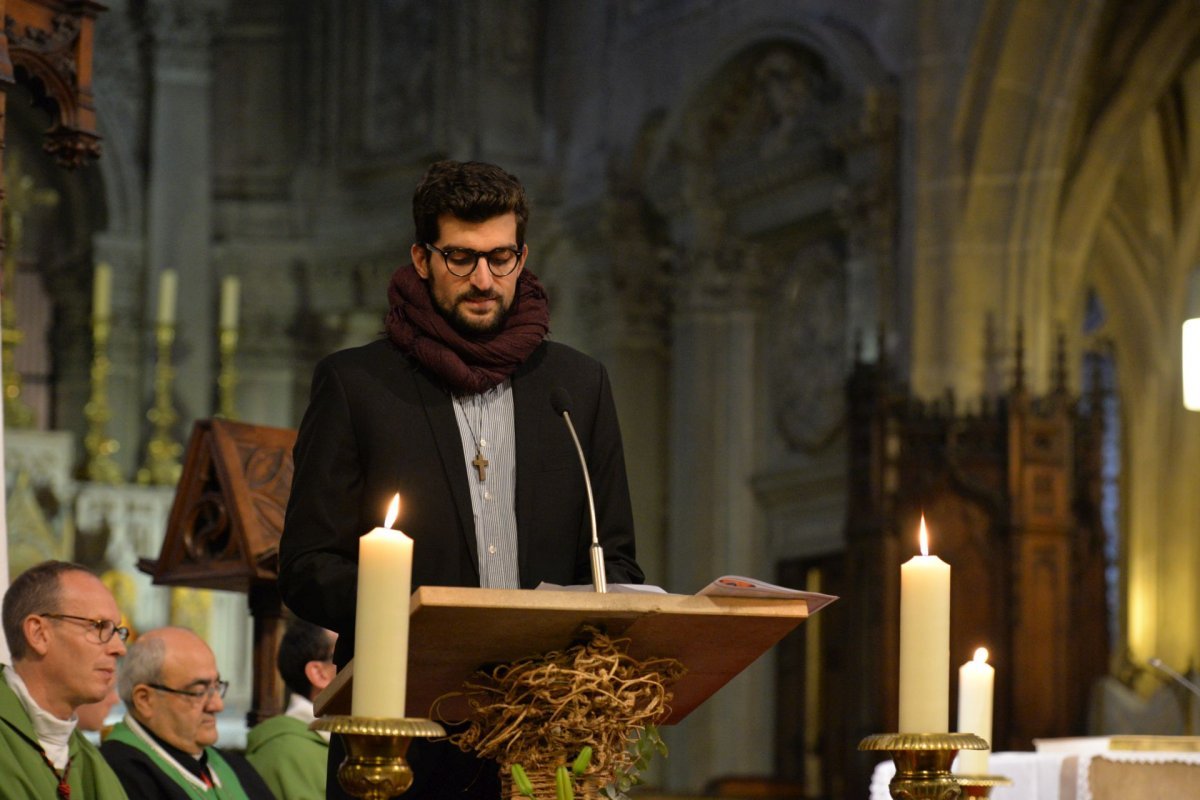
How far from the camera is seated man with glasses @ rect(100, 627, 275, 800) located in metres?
5.19

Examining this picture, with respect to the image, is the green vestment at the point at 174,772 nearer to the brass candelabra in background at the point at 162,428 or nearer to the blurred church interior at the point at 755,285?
the blurred church interior at the point at 755,285

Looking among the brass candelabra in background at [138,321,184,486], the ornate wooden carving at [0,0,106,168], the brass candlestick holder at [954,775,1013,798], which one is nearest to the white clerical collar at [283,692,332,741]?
the ornate wooden carving at [0,0,106,168]

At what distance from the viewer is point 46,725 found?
428cm

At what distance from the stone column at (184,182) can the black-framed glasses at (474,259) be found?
1399 centimetres

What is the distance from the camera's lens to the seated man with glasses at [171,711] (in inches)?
204

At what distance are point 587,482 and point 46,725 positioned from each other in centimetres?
197

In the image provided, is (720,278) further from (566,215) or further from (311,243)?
(311,243)

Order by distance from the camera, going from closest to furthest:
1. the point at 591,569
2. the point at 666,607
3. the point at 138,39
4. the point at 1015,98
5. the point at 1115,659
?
the point at 666,607
the point at 591,569
the point at 1015,98
the point at 1115,659
the point at 138,39

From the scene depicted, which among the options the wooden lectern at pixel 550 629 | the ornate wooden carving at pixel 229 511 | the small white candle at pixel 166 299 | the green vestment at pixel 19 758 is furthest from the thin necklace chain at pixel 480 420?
the small white candle at pixel 166 299

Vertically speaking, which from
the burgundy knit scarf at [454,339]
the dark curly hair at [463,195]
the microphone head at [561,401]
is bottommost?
the microphone head at [561,401]

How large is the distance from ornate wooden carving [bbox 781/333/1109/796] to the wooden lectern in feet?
27.4

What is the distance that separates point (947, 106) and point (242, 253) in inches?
285

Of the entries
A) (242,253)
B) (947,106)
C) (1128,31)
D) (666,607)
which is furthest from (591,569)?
(242,253)

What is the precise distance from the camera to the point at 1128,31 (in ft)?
42.7
